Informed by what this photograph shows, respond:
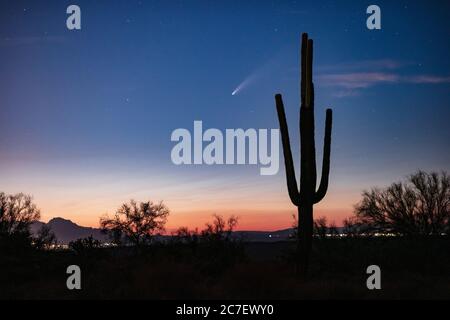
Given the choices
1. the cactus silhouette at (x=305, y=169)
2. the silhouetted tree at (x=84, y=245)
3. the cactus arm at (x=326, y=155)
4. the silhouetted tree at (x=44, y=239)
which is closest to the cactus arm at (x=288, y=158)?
the cactus silhouette at (x=305, y=169)

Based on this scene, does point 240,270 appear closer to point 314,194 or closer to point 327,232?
point 314,194

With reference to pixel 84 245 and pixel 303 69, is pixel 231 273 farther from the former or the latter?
pixel 84 245

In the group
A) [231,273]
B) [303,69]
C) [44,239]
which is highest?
[303,69]

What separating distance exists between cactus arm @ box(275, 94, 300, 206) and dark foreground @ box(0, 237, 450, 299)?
1.93 meters

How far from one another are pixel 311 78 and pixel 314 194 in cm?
306

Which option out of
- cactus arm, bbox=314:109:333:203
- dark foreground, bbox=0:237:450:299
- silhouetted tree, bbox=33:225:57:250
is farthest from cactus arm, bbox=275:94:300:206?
silhouetted tree, bbox=33:225:57:250

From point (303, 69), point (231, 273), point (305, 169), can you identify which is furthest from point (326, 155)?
point (231, 273)

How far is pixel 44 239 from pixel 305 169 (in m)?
15.4

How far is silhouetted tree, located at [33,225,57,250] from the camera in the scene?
24.1 m

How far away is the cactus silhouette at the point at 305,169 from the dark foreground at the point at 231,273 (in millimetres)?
1028

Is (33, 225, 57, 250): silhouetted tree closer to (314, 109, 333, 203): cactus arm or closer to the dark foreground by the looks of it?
the dark foreground

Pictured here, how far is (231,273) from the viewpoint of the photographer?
1360cm

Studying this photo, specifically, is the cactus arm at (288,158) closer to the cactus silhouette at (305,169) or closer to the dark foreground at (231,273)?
the cactus silhouette at (305,169)
